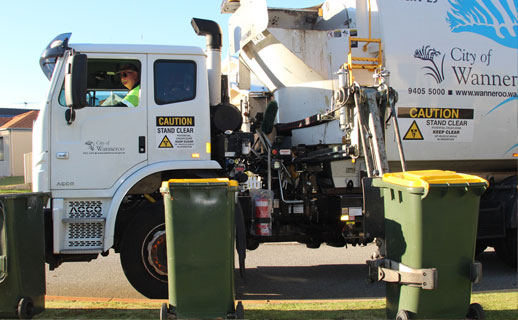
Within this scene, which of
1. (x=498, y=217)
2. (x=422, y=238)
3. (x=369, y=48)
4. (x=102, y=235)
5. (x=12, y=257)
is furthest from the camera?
(x=498, y=217)

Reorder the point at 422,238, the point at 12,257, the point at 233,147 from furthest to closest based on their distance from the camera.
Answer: the point at 233,147 → the point at 12,257 → the point at 422,238

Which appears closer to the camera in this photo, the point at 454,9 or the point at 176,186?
the point at 176,186

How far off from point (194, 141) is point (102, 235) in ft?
4.57

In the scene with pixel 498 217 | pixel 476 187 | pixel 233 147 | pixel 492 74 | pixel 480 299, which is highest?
pixel 492 74

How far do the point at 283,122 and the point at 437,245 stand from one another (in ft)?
10.6

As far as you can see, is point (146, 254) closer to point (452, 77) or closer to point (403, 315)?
point (403, 315)

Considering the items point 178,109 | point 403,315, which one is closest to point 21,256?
point 178,109

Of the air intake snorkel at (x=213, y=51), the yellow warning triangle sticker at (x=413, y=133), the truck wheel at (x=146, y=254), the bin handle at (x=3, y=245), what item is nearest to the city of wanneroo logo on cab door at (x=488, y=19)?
the yellow warning triangle sticker at (x=413, y=133)

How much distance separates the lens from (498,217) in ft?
21.7

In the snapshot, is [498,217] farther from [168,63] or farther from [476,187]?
[168,63]

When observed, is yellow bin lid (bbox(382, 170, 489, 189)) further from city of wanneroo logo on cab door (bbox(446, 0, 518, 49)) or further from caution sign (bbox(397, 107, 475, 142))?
city of wanneroo logo on cab door (bbox(446, 0, 518, 49))

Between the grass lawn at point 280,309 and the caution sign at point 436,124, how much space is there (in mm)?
2044

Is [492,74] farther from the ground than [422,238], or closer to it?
farther from the ground

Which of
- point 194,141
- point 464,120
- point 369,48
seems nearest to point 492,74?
point 464,120
